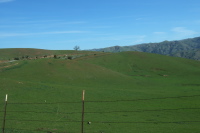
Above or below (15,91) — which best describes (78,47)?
above

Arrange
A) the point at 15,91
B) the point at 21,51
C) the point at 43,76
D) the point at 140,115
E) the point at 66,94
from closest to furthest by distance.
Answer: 1. the point at 140,115
2. the point at 15,91
3. the point at 66,94
4. the point at 43,76
5. the point at 21,51

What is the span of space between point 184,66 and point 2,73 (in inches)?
2647

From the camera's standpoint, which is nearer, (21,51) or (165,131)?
(165,131)

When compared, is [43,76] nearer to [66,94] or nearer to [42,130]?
[66,94]

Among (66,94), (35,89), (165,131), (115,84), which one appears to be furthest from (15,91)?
(115,84)

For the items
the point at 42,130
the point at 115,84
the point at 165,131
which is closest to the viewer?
the point at 42,130

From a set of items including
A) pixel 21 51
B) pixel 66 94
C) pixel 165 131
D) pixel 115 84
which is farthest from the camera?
pixel 21 51

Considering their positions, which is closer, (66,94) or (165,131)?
(165,131)

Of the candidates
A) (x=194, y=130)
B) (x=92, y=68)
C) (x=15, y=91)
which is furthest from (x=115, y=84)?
(x=194, y=130)

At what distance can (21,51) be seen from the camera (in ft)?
452

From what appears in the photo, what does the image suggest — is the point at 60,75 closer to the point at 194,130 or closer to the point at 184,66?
the point at 194,130

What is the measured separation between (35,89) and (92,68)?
104 ft

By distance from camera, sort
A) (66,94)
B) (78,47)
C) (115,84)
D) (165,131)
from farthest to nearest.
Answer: (78,47) < (115,84) < (66,94) < (165,131)

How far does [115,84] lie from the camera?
56.7m
